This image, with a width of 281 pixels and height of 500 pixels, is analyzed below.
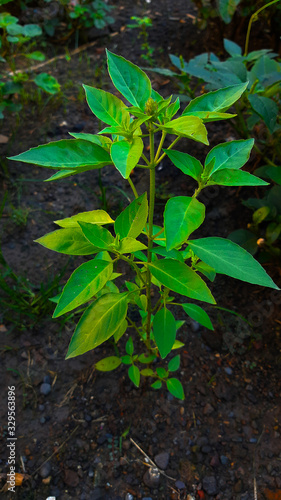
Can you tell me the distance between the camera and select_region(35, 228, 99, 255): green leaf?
1.08m

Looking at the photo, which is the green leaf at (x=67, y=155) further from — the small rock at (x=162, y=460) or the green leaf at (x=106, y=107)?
the small rock at (x=162, y=460)

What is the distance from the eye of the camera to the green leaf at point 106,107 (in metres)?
1.03

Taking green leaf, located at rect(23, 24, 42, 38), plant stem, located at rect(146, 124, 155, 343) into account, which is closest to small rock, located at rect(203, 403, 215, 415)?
plant stem, located at rect(146, 124, 155, 343)

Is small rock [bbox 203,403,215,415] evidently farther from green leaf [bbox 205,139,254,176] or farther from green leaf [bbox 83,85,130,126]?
green leaf [bbox 83,85,130,126]

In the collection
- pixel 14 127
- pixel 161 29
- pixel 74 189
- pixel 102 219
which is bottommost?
pixel 74 189

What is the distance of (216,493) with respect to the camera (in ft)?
5.04

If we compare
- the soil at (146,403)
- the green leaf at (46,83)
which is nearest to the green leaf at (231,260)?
the soil at (146,403)

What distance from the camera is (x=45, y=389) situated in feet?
5.81

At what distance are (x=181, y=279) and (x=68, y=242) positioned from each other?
0.34m

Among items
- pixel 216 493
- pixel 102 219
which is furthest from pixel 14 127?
pixel 216 493

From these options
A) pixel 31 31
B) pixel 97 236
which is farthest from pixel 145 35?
pixel 97 236

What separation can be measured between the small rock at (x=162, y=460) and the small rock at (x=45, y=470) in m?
0.44

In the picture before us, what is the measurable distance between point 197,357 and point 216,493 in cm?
57

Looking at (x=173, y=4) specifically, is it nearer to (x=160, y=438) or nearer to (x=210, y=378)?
(x=210, y=378)
